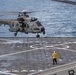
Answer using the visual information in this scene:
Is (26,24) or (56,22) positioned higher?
(26,24)

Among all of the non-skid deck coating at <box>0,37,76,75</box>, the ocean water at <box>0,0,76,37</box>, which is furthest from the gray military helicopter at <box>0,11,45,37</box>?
the ocean water at <box>0,0,76,37</box>

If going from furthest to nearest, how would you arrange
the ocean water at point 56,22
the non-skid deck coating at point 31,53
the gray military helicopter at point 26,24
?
the ocean water at point 56,22, the gray military helicopter at point 26,24, the non-skid deck coating at point 31,53

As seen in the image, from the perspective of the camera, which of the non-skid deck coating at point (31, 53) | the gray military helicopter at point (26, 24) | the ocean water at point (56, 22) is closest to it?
the non-skid deck coating at point (31, 53)

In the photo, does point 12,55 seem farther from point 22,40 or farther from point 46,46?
point 22,40

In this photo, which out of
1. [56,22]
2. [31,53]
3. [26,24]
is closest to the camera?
[31,53]

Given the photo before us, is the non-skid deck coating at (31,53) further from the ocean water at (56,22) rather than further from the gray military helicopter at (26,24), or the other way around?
the ocean water at (56,22)

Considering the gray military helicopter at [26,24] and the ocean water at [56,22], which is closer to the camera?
the gray military helicopter at [26,24]

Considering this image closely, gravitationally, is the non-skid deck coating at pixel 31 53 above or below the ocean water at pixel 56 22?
above

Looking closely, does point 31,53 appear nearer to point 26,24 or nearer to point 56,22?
point 26,24

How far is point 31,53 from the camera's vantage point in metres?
50.2

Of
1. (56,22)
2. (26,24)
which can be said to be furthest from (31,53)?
(56,22)

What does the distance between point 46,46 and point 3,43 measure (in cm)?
678

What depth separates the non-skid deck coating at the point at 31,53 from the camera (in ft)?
139

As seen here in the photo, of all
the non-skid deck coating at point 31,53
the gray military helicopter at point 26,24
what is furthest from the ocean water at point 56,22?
the non-skid deck coating at point 31,53
